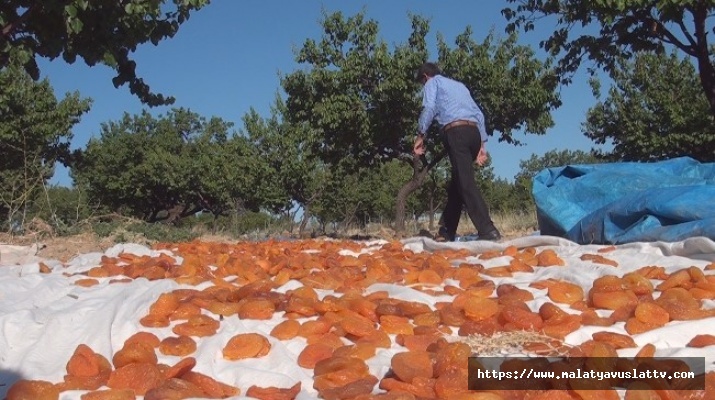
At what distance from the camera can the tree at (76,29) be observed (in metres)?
4.76

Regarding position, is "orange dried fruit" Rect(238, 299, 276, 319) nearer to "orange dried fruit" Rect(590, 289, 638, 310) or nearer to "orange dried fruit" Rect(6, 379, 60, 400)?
"orange dried fruit" Rect(6, 379, 60, 400)

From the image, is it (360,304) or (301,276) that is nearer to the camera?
(360,304)

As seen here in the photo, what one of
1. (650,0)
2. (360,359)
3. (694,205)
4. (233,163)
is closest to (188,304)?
(360,359)

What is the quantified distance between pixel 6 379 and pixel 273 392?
32.0 inches

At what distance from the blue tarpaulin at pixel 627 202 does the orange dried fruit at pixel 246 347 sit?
2784mm

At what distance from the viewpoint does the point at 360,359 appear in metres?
1.79

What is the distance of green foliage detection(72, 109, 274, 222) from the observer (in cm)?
3012

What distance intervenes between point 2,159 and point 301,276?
19782 mm

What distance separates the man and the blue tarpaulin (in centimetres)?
54

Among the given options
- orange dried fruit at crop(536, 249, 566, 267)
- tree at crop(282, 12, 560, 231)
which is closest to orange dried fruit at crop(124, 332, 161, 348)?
orange dried fruit at crop(536, 249, 566, 267)

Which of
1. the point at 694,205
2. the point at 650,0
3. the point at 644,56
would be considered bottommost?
the point at 694,205

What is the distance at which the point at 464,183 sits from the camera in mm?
5262

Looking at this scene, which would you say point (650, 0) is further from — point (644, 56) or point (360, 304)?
point (644, 56)

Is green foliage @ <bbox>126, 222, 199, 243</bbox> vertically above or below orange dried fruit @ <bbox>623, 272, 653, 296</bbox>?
above
